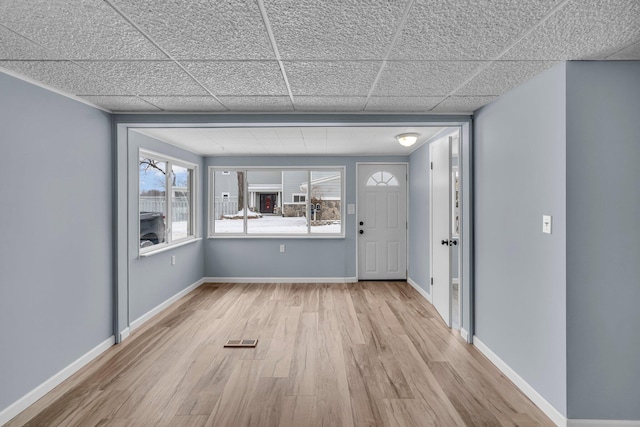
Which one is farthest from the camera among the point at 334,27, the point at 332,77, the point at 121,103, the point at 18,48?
the point at 121,103

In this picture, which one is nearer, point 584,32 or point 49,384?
point 584,32

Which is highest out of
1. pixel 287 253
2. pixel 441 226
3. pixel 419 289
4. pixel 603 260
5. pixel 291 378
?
pixel 441 226

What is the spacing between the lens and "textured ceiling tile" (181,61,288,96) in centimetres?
200

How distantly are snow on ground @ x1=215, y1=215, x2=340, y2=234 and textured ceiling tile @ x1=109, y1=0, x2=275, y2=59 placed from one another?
155 inches

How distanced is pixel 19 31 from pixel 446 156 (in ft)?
11.9

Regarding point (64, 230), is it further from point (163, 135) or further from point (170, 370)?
point (163, 135)

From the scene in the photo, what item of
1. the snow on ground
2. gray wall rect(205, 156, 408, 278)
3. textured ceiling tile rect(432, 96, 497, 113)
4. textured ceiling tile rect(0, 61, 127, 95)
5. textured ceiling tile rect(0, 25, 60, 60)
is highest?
textured ceiling tile rect(432, 96, 497, 113)

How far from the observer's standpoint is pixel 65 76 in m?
2.15

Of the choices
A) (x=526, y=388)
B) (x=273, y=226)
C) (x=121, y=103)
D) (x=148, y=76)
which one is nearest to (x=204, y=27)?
(x=148, y=76)

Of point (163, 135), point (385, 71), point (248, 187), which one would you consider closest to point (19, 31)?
point (385, 71)

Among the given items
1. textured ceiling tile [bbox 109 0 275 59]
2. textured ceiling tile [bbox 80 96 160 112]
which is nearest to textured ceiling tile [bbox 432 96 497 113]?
textured ceiling tile [bbox 109 0 275 59]

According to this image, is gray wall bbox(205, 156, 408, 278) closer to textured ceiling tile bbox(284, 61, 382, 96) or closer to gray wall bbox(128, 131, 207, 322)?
gray wall bbox(128, 131, 207, 322)

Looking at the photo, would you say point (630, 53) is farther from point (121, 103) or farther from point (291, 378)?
point (121, 103)

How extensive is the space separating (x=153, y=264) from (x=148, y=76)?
2.47 m
